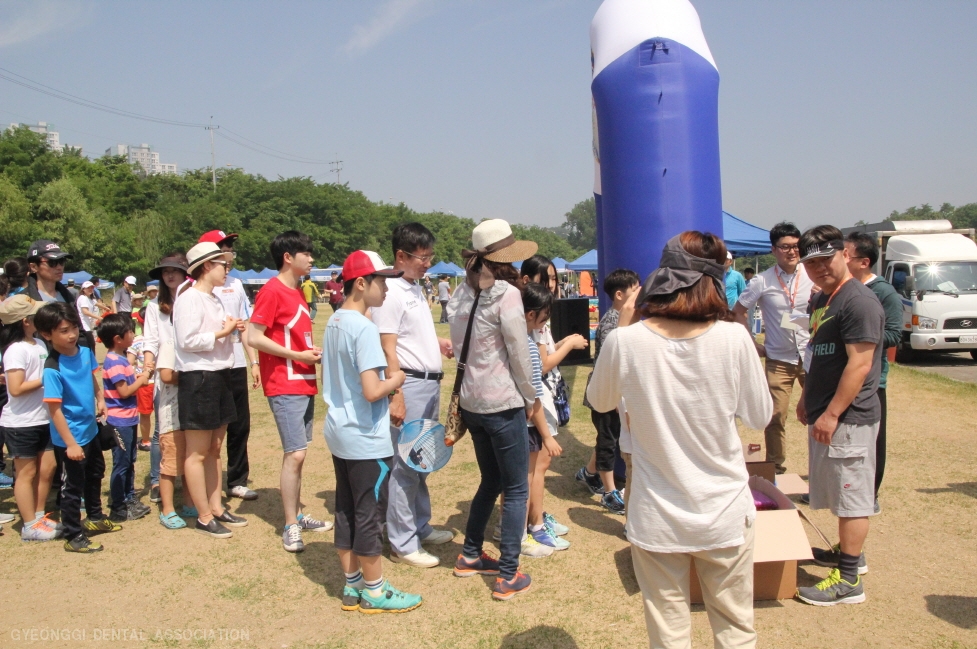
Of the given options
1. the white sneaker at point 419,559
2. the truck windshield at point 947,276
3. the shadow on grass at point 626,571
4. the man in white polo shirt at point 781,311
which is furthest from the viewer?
the truck windshield at point 947,276

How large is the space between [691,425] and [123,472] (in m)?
4.17

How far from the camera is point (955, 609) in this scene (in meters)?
3.30

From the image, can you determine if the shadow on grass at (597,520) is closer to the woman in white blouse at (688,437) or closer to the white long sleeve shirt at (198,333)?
the woman in white blouse at (688,437)

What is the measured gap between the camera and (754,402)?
7.38 ft

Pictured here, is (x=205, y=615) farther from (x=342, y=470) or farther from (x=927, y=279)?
(x=927, y=279)

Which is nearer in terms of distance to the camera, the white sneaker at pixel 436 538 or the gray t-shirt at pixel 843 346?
the gray t-shirt at pixel 843 346

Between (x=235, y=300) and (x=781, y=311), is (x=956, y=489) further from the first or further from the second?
(x=235, y=300)

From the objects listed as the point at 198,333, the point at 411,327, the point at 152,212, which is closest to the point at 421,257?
the point at 411,327

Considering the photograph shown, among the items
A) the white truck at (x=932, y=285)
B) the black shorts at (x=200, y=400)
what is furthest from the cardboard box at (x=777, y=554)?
the white truck at (x=932, y=285)

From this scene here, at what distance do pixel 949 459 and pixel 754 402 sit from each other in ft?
15.2

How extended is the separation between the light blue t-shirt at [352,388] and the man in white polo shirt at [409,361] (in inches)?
17.5

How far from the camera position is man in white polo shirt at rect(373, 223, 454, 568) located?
3812 mm

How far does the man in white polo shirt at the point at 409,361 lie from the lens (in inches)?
150

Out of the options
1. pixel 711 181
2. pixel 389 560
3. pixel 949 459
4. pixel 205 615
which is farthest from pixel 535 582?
pixel 949 459
